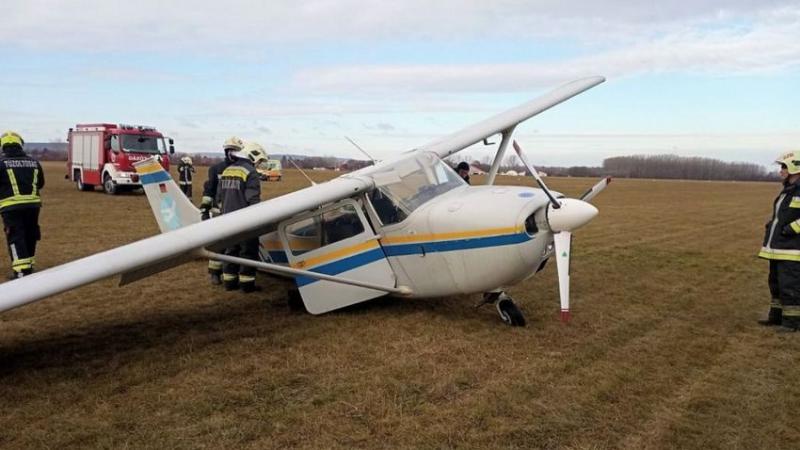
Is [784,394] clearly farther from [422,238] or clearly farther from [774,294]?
[422,238]

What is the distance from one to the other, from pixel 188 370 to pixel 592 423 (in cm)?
368

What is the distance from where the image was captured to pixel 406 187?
713cm

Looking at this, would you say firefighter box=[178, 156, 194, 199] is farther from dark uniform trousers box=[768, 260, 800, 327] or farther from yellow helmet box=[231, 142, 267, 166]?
dark uniform trousers box=[768, 260, 800, 327]

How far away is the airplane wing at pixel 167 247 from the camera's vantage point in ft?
14.6

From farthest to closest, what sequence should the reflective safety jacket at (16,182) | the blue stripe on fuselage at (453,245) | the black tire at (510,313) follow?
the reflective safety jacket at (16,182), the black tire at (510,313), the blue stripe on fuselage at (453,245)

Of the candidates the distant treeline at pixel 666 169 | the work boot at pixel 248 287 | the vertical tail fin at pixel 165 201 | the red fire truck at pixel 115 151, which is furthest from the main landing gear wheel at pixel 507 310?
the distant treeline at pixel 666 169

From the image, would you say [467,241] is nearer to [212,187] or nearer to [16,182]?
[212,187]

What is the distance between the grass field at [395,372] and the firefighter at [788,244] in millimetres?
391

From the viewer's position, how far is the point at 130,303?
7.97 m


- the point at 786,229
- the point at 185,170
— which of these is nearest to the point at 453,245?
the point at 786,229

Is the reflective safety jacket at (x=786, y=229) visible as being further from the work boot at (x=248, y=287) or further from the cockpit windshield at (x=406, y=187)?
the work boot at (x=248, y=287)

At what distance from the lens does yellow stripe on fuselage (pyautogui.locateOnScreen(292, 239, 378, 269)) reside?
23.1ft

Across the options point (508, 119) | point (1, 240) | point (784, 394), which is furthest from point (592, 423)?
point (1, 240)

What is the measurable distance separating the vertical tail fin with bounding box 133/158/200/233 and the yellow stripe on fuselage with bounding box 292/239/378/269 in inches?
101
